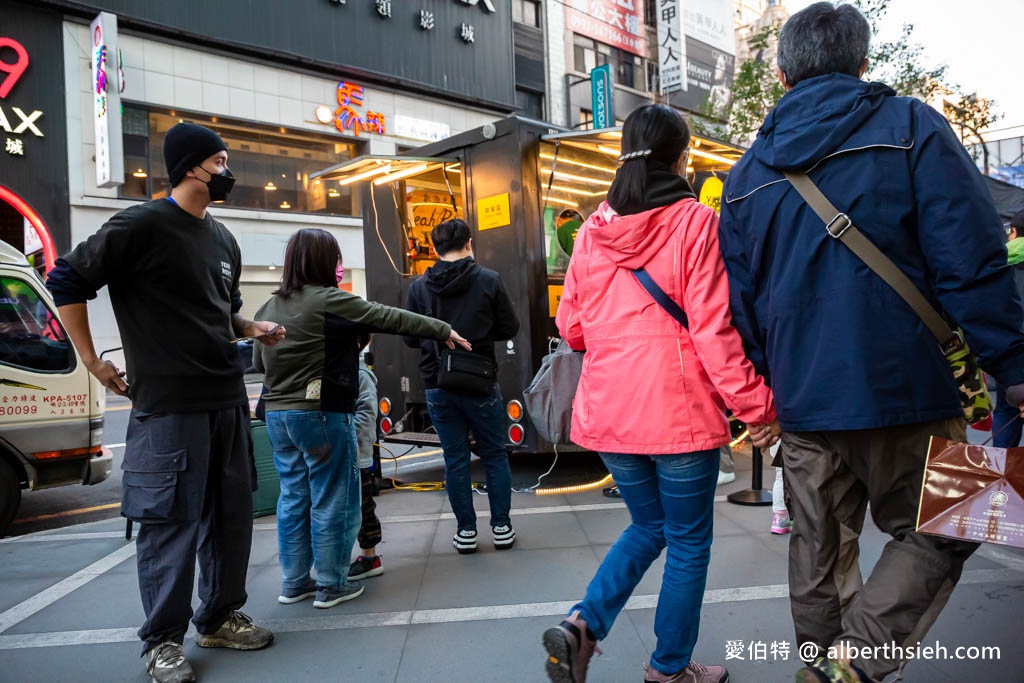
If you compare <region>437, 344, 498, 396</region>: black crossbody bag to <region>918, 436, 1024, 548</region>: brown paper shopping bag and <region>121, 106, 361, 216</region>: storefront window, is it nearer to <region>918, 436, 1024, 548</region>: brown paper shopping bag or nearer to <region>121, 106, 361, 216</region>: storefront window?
<region>918, 436, 1024, 548</region>: brown paper shopping bag

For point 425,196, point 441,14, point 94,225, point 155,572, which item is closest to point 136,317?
point 155,572

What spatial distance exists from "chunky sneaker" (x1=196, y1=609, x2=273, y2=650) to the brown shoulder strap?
279 cm

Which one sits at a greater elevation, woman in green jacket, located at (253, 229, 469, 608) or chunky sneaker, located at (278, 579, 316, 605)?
woman in green jacket, located at (253, 229, 469, 608)

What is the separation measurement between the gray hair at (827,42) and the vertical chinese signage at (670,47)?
23068 millimetres

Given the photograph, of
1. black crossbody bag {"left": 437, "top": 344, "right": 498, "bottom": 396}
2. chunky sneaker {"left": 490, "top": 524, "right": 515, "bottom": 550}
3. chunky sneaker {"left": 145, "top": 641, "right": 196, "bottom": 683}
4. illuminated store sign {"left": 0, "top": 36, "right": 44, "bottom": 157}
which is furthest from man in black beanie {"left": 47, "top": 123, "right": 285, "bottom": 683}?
illuminated store sign {"left": 0, "top": 36, "right": 44, "bottom": 157}

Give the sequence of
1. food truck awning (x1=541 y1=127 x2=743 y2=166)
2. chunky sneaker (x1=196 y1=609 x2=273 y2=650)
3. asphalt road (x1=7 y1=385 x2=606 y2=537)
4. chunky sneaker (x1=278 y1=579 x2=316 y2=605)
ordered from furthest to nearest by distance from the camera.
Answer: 1. asphalt road (x1=7 y1=385 x2=606 y2=537)
2. food truck awning (x1=541 y1=127 x2=743 y2=166)
3. chunky sneaker (x1=278 y1=579 x2=316 y2=605)
4. chunky sneaker (x1=196 y1=609 x2=273 y2=650)

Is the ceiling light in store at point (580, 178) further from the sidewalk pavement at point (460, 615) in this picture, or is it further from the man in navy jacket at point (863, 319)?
the man in navy jacket at point (863, 319)

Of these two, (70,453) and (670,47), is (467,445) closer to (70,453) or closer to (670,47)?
(70,453)

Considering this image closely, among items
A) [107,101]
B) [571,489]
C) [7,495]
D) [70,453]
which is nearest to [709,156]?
[571,489]

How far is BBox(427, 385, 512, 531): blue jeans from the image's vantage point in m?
4.32

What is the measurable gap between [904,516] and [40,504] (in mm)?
7286

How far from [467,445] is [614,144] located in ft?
9.97

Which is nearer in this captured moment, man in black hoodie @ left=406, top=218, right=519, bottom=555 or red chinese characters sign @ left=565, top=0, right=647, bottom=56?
man in black hoodie @ left=406, top=218, right=519, bottom=555

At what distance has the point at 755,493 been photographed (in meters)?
5.19
